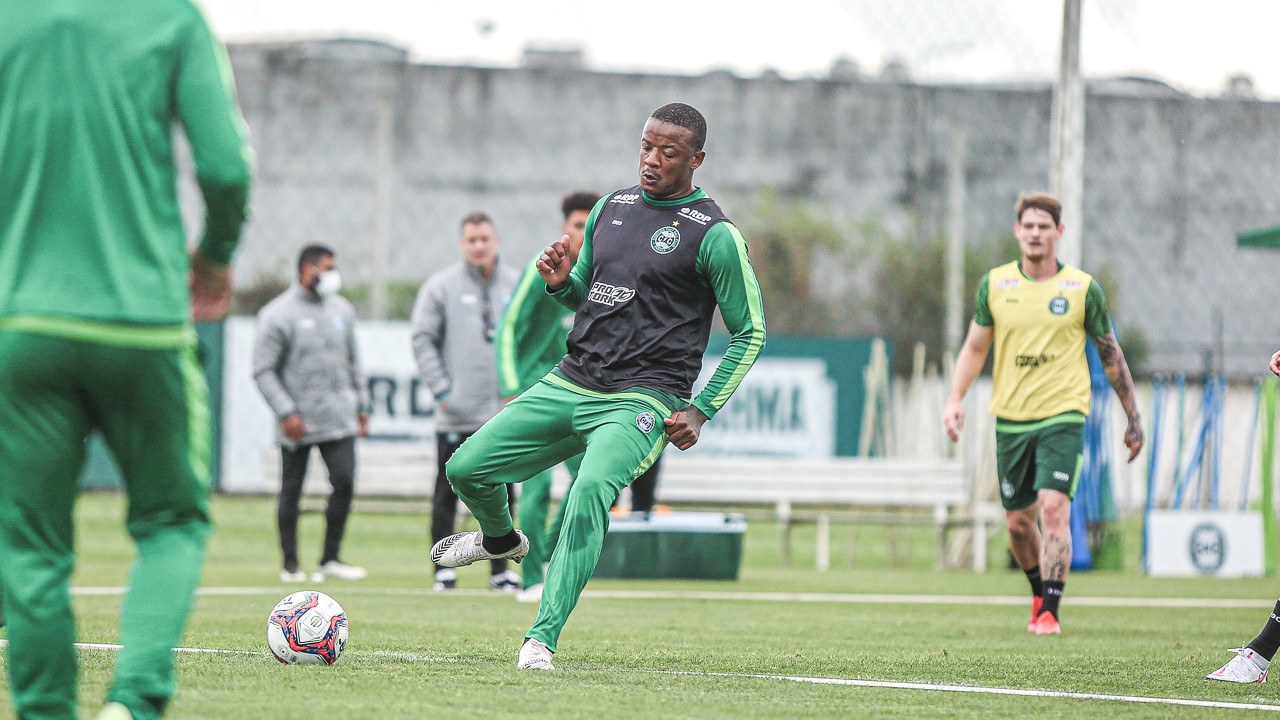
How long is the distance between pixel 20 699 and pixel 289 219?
16.5m

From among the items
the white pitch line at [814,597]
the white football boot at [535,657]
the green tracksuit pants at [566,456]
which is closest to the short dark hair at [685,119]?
the green tracksuit pants at [566,456]

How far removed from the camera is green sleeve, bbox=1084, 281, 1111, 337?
8.80 metres

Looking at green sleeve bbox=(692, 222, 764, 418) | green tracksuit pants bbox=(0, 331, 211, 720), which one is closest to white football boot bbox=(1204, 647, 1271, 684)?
green sleeve bbox=(692, 222, 764, 418)

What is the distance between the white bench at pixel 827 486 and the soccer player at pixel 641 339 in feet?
32.3

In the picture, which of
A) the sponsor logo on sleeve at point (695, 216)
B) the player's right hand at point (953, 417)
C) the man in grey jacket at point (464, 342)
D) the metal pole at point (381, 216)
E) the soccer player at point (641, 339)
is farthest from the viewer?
the metal pole at point (381, 216)

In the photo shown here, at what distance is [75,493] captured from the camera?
3676 mm

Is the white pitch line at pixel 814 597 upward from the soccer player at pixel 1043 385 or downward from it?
downward

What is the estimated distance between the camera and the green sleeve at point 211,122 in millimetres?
3672

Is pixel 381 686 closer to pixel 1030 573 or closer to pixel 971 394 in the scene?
pixel 1030 573

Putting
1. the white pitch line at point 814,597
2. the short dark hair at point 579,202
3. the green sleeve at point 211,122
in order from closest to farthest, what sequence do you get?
the green sleeve at point 211,122 < the short dark hair at point 579,202 < the white pitch line at point 814,597

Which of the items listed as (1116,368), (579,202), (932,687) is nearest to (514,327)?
(579,202)

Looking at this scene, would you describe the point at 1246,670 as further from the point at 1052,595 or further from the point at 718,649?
the point at 1052,595

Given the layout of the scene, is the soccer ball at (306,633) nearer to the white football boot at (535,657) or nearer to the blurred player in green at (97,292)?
the white football boot at (535,657)

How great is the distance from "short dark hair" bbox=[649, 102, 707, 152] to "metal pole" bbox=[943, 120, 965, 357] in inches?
523
